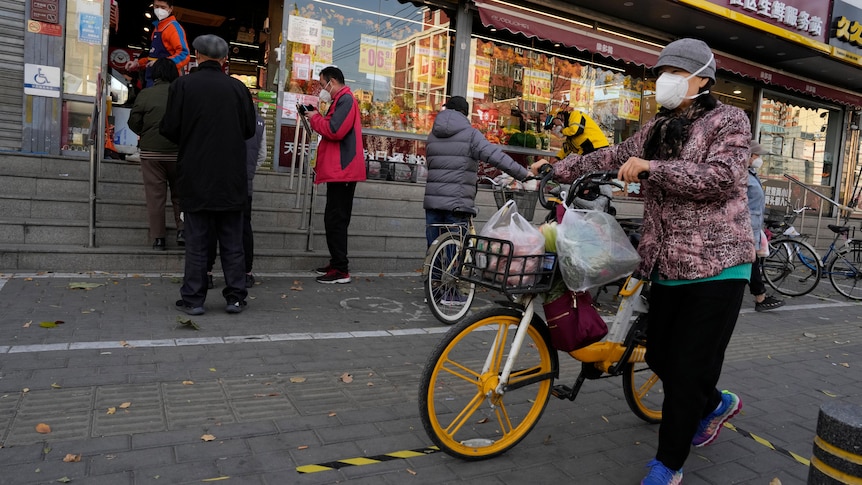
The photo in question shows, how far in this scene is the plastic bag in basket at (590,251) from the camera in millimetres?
2812

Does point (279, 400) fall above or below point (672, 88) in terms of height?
below

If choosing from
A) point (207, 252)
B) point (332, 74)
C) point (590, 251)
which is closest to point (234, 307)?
point (207, 252)

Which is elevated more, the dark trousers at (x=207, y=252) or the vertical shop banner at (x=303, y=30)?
the vertical shop banner at (x=303, y=30)

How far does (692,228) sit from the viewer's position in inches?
106

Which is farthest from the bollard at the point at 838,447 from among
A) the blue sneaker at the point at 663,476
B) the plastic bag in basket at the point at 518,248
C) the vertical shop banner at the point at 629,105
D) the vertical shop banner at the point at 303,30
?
the vertical shop banner at the point at 629,105

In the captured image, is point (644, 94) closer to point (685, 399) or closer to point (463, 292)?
point (463, 292)

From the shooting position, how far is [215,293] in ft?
19.8

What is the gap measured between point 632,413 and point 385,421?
1.59 metres

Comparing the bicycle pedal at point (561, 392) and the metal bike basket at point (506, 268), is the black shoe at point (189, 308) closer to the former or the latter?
the metal bike basket at point (506, 268)

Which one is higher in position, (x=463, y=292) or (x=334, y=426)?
(x=463, y=292)

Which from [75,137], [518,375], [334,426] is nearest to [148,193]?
[75,137]

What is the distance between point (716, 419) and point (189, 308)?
13.4 feet

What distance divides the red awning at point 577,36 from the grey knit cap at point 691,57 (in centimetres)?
771

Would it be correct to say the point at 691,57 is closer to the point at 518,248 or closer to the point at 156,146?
the point at 518,248
